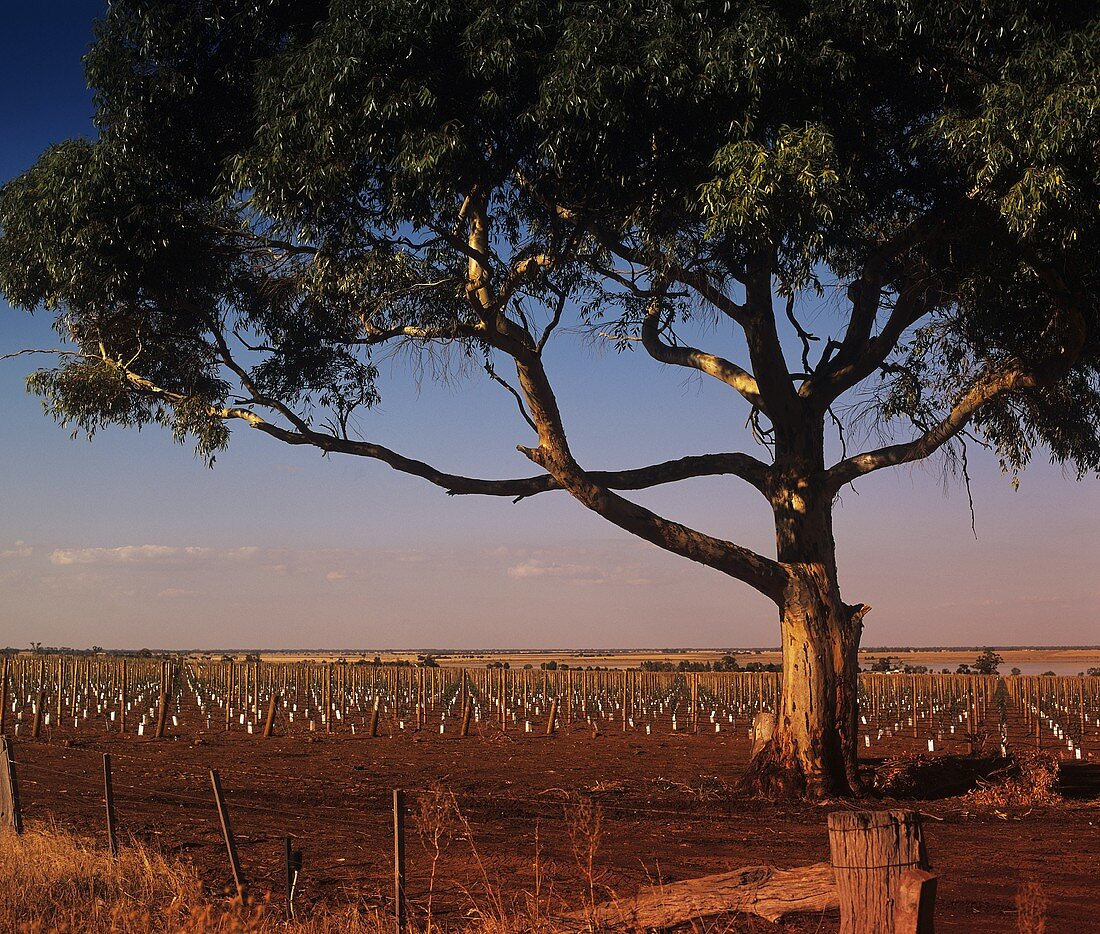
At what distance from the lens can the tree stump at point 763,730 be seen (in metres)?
16.7

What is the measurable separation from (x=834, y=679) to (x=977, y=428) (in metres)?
5.30

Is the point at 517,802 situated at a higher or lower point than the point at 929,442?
lower

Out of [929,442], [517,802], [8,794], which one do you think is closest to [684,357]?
[929,442]

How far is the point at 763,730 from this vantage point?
16.8m

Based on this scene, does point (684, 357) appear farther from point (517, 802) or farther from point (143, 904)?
point (143, 904)

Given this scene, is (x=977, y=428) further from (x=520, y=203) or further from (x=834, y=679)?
(x=520, y=203)

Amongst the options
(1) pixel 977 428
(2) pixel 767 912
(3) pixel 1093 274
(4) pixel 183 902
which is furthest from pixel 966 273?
(4) pixel 183 902

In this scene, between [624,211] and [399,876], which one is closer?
[399,876]

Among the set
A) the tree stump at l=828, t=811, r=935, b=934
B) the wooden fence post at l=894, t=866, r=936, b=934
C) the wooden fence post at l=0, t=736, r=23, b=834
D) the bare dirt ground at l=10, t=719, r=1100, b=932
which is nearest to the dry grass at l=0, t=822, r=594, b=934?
the bare dirt ground at l=10, t=719, r=1100, b=932

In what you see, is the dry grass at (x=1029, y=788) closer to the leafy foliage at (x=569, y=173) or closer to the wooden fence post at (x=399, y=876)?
the leafy foliage at (x=569, y=173)

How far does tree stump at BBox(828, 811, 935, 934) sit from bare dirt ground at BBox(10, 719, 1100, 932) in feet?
5.84

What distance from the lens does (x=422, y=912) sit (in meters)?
8.79

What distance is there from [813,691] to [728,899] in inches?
364

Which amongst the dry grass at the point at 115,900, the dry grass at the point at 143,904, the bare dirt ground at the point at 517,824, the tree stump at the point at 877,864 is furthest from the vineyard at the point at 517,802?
the tree stump at the point at 877,864
